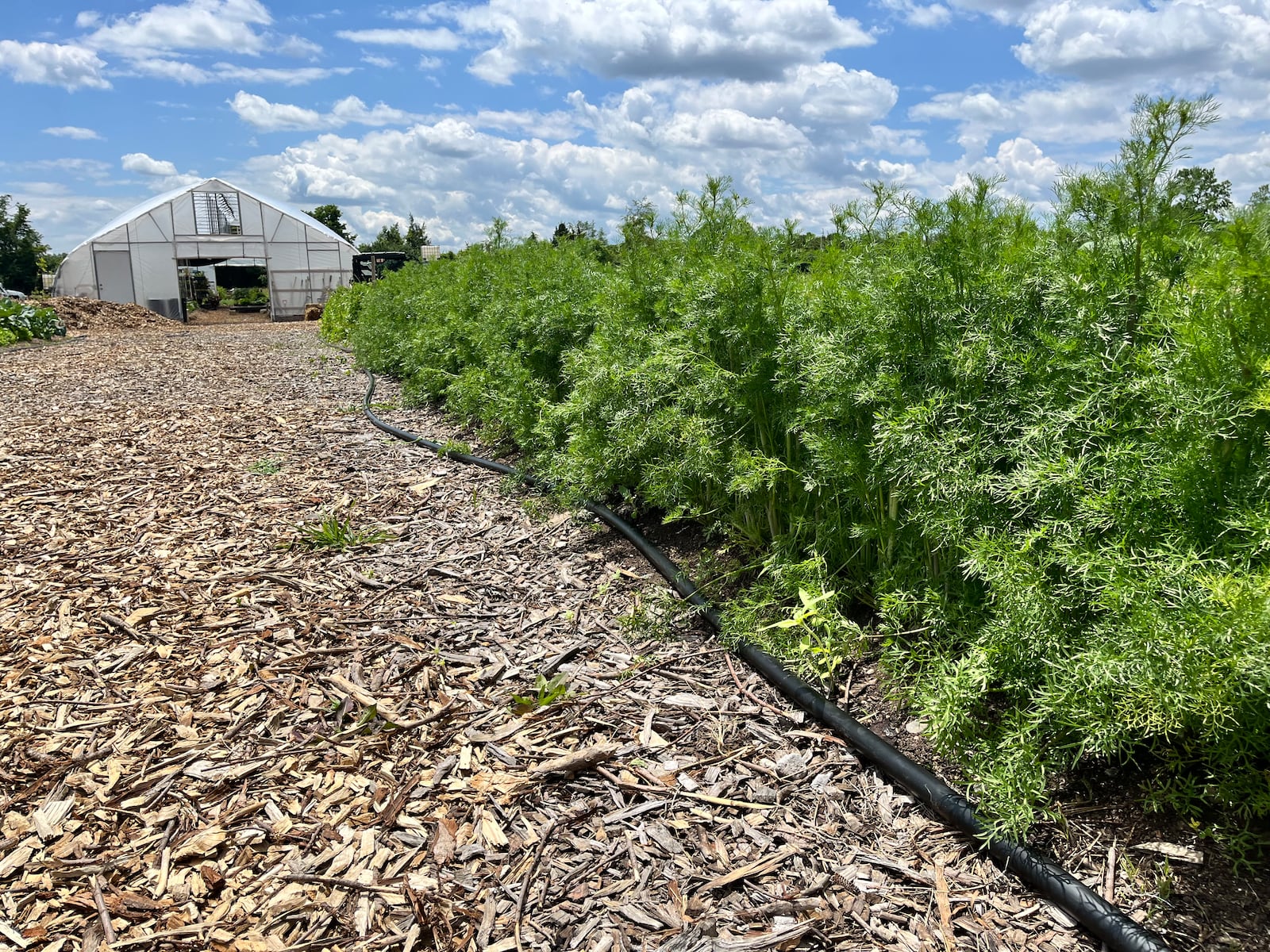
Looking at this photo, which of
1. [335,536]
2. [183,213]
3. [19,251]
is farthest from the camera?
[19,251]

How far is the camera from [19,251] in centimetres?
4538

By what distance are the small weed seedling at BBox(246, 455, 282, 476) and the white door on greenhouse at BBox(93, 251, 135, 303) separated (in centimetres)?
2411

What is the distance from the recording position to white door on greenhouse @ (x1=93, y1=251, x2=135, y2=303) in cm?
2550

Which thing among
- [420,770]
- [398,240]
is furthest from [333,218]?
[420,770]

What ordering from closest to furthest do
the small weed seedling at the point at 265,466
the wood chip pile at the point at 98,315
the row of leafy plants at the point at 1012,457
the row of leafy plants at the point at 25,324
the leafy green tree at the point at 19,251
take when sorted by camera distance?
1. the row of leafy plants at the point at 1012,457
2. the small weed seedling at the point at 265,466
3. the row of leafy plants at the point at 25,324
4. the wood chip pile at the point at 98,315
5. the leafy green tree at the point at 19,251

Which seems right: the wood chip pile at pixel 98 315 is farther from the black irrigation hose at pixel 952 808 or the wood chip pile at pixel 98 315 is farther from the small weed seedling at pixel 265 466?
the black irrigation hose at pixel 952 808

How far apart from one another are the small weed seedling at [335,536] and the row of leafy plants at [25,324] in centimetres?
1380

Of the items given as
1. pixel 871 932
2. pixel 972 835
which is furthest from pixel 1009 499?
pixel 871 932

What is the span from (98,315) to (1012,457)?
23231 millimetres

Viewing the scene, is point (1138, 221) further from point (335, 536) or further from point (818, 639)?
point (335, 536)

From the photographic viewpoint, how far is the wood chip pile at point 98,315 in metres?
19.2

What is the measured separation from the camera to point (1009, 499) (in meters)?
2.28

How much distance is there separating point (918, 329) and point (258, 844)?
2.50 metres

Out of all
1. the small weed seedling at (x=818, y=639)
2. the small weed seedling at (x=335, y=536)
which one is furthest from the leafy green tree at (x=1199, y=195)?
the small weed seedling at (x=335, y=536)
